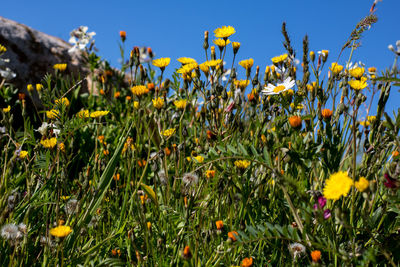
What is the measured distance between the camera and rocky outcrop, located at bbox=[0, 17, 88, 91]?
371 centimetres

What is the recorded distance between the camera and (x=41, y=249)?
1374 millimetres

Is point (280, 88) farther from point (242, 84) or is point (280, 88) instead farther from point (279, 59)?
point (242, 84)

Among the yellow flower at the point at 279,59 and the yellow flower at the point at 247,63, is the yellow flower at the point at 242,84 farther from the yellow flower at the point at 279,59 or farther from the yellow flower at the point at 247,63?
the yellow flower at the point at 279,59

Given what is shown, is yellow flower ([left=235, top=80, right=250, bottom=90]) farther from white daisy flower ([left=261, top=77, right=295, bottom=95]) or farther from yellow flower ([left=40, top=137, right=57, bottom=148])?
yellow flower ([left=40, top=137, right=57, bottom=148])

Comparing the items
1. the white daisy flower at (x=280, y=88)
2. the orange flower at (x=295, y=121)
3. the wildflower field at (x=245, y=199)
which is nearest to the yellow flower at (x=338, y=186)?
the wildflower field at (x=245, y=199)

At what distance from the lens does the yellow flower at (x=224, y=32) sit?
1.80 m

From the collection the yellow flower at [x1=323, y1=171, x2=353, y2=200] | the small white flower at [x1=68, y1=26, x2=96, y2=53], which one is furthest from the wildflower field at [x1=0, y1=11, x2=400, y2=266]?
the small white flower at [x1=68, y1=26, x2=96, y2=53]

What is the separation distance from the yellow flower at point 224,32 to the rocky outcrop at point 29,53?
222 centimetres

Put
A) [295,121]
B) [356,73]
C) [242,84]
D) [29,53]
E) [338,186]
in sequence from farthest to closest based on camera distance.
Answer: [29,53], [242,84], [356,73], [295,121], [338,186]

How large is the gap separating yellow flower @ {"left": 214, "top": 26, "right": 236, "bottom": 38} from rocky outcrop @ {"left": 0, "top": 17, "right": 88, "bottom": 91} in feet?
7.29

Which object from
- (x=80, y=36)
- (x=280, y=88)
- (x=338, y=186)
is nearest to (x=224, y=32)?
(x=280, y=88)

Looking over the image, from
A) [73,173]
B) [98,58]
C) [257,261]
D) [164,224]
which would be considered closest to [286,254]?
[257,261]

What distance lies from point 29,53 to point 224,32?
8.88 feet

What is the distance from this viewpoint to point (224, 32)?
5.96 feet
